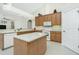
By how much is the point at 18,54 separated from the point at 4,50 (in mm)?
322

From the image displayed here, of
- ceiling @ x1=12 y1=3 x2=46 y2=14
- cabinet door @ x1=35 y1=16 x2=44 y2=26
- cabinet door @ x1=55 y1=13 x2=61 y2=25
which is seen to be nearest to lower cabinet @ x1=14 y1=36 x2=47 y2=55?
cabinet door @ x1=35 y1=16 x2=44 y2=26

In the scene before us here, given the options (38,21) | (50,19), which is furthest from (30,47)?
(50,19)

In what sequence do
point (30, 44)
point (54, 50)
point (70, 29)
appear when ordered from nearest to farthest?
point (30, 44), point (54, 50), point (70, 29)

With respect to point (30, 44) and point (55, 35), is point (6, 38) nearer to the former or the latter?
point (30, 44)

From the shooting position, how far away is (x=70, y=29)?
2041 millimetres

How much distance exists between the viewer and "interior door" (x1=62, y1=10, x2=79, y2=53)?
1977mm

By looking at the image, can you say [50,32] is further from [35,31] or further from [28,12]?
[28,12]

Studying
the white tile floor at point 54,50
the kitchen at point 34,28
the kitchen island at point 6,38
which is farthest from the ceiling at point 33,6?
the white tile floor at point 54,50

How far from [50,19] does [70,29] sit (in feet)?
1.48

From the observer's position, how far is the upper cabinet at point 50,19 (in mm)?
1976

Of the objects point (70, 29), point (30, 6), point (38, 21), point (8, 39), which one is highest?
point (30, 6)

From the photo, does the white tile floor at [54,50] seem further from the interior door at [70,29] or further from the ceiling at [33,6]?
the ceiling at [33,6]

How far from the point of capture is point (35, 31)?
6.50ft

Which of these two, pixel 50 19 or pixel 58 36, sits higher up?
pixel 50 19
